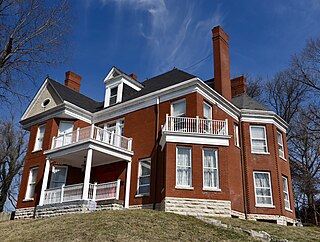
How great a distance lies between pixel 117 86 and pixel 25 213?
31.2 feet

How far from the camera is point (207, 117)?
18844 millimetres

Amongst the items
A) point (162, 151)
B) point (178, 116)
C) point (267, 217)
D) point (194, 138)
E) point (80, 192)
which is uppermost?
point (178, 116)

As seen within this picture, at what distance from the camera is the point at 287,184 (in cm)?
2106

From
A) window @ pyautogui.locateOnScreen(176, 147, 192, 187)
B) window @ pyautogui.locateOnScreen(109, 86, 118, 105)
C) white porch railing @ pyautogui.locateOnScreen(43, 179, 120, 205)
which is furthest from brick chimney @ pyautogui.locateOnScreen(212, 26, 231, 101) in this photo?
white porch railing @ pyautogui.locateOnScreen(43, 179, 120, 205)

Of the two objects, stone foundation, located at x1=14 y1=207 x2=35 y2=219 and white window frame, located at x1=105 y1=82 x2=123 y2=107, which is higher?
white window frame, located at x1=105 y1=82 x2=123 y2=107

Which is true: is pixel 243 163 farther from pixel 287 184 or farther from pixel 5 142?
pixel 5 142

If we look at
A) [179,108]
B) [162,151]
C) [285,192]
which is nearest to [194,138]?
[162,151]

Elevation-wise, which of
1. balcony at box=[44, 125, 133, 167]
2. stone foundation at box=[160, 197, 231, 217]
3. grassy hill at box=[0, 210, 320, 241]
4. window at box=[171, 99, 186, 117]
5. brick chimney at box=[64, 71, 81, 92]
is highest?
brick chimney at box=[64, 71, 81, 92]

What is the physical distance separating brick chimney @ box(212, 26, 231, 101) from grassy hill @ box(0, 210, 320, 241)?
367 inches

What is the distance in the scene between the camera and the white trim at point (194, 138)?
1681 centimetres

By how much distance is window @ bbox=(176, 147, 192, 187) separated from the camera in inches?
643

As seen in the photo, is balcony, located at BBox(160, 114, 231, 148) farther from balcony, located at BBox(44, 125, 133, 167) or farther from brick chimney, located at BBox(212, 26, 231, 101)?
brick chimney, located at BBox(212, 26, 231, 101)

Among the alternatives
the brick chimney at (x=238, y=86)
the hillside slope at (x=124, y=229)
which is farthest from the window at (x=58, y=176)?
the brick chimney at (x=238, y=86)

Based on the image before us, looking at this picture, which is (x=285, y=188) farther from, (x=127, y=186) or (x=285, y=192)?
(x=127, y=186)
